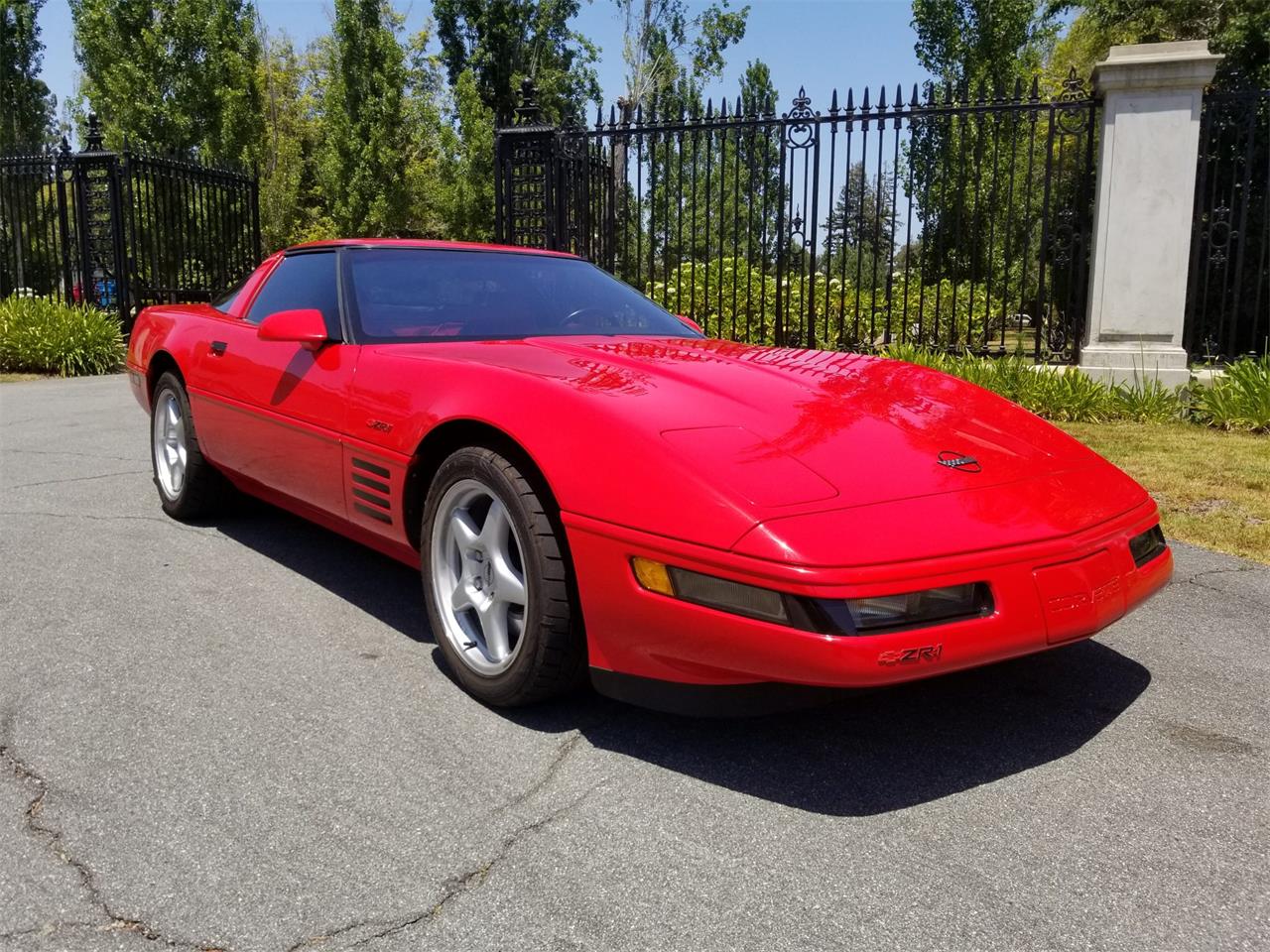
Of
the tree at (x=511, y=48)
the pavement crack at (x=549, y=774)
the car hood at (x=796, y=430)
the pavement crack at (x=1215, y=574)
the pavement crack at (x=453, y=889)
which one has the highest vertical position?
the tree at (x=511, y=48)

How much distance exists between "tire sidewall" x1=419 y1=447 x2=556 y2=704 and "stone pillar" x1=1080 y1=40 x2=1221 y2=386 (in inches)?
284

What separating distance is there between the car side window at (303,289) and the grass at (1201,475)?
3.97 meters

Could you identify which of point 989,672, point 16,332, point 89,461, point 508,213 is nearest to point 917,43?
point 508,213

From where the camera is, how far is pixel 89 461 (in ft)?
21.3

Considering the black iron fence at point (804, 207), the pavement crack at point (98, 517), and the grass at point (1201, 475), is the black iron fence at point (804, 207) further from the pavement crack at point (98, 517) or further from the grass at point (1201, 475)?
the pavement crack at point (98, 517)

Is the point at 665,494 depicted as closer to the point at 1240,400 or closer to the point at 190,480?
the point at 190,480

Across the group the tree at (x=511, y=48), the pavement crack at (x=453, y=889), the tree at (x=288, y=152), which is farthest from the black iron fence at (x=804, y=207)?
the tree at (x=511, y=48)

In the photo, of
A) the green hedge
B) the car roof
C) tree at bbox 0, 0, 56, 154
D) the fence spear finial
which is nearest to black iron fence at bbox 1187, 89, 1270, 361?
the green hedge

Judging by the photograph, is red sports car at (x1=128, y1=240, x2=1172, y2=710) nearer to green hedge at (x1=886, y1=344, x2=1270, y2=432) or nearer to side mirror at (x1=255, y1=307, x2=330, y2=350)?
side mirror at (x1=255, y1=307, x2=330, y2=350)

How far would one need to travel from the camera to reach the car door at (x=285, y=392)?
3518 mm

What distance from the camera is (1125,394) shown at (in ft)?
26.8

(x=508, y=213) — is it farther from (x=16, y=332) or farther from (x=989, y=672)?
(x=989, y=672)

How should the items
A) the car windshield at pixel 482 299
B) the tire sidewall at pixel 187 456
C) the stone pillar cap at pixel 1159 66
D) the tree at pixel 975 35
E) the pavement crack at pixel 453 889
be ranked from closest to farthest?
the pavement crack at pixel 453 889, the car windshield at pixel 482 299, the tire sidewall at pixel 187 456, the stone pillar cap at pixel 1159 66, the tree at pixel 975 35

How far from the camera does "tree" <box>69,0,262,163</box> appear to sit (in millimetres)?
20969
